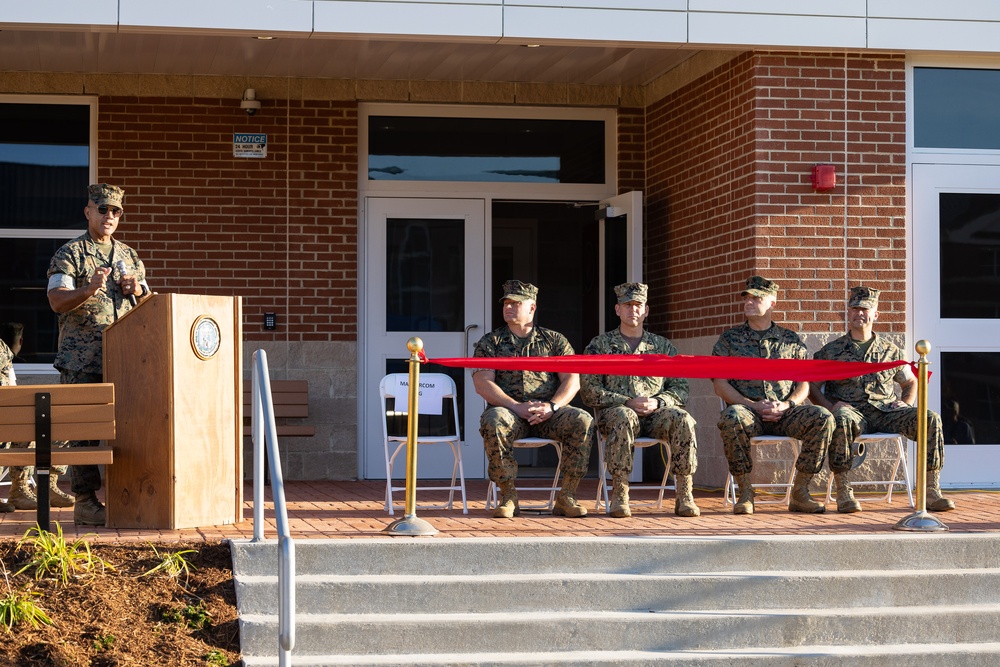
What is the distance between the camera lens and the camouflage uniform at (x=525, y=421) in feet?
26.2

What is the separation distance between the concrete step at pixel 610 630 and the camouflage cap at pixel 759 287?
8.99 ft

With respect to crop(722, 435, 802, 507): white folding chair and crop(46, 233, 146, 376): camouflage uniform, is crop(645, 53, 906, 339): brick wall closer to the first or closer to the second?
crop(722, 435, 802, 507): white folding chair

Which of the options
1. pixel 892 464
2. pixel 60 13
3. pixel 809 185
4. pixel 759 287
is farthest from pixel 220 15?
pixel 892 464

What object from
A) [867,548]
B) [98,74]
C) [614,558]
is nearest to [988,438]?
[867,548]

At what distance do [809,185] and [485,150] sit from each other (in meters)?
3.00

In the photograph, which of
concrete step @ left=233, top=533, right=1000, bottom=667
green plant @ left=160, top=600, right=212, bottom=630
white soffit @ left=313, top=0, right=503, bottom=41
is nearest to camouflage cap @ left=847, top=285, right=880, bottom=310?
concrete step @ left=233, top=533, right=1000, bottom=667

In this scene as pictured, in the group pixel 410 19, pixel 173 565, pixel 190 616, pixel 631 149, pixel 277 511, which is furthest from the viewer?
pixel 631 149

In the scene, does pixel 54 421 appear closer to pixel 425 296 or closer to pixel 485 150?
pixel 425 296

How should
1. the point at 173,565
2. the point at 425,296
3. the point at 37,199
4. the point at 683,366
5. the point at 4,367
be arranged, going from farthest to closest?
the point at 425,296
the point at 37,199
the point at 4,367
the point at 683,366
the point at 173,565

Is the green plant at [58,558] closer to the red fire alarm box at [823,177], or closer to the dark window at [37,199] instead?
the dark window at [37,199]

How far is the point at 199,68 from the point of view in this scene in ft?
34.8

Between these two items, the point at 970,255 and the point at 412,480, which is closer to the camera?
the point at 412,480

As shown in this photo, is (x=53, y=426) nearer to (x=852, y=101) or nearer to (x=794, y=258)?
(x=794, y=258)

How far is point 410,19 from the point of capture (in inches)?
355
